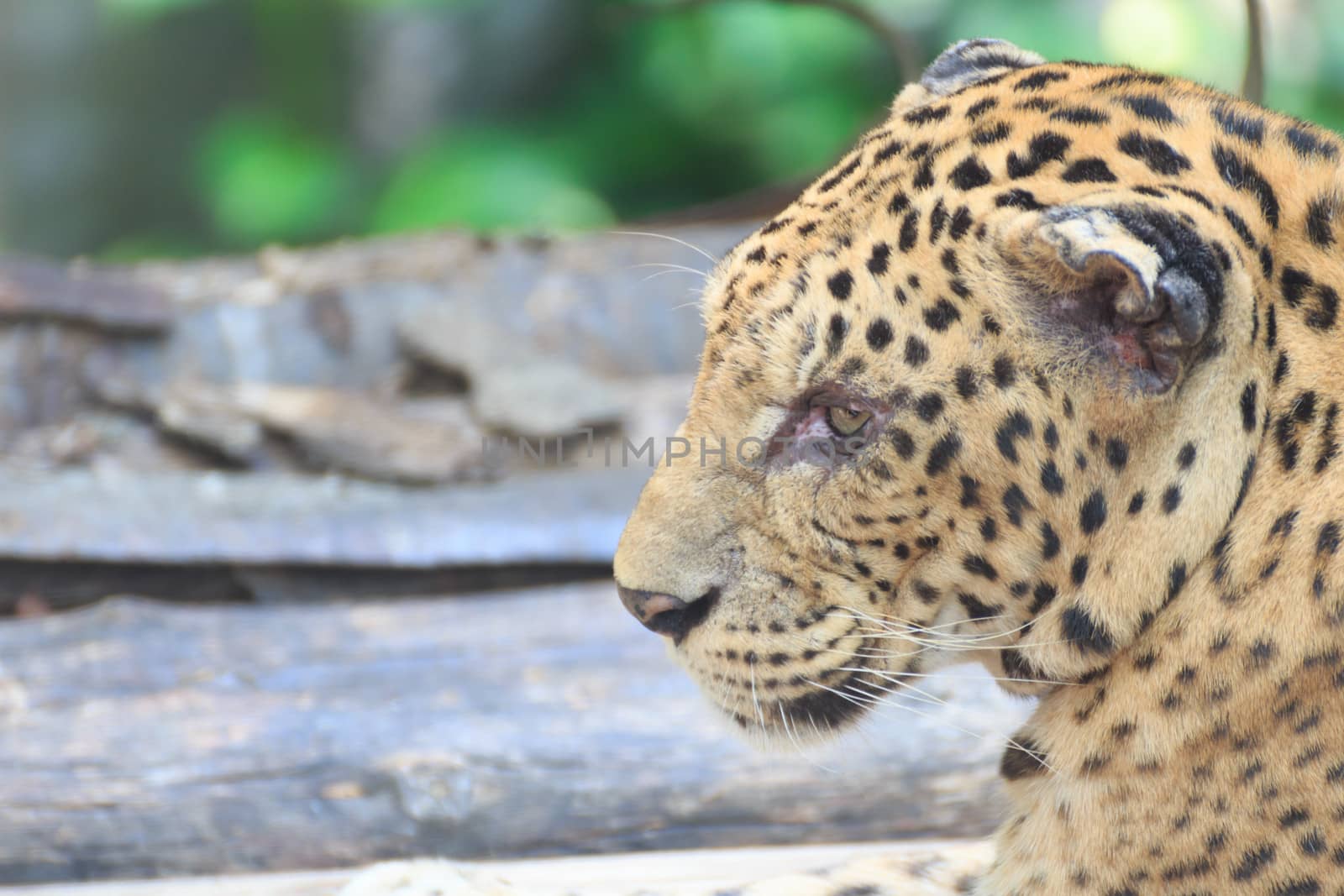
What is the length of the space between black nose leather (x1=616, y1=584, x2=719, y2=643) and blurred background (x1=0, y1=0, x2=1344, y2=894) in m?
0.81

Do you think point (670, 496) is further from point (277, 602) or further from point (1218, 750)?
point (277, 602)

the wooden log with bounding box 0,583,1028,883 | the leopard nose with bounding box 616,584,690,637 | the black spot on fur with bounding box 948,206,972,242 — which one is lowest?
the wooden log with bounding box 0,583,1028,883

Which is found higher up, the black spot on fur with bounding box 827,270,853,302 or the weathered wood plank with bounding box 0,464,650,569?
the black spot on fur with bounding box 827,270,853,302

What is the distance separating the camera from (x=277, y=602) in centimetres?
425

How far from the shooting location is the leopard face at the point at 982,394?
1.94 meters

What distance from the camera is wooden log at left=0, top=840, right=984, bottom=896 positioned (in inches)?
112

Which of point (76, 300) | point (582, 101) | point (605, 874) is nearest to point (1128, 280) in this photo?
point (605, 874)

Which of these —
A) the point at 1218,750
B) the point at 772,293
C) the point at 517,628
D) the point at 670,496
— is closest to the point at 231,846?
Answer: the point at 517,628

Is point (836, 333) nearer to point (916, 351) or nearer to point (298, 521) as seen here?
point (916, 351)

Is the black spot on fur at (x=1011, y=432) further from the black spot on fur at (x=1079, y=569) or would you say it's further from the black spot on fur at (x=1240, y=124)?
the black spot on fur at (x=1240, y=124)

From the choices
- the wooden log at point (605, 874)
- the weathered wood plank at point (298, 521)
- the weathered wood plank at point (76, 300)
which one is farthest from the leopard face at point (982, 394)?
the weathered wood plank at point (76, 300)

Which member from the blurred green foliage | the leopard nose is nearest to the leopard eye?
the leopard nose

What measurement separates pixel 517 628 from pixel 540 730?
596mm

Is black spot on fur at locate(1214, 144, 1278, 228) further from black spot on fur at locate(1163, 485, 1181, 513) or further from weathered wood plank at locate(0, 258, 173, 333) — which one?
weathered wood plank at locate(0, 258, 173, 333)
